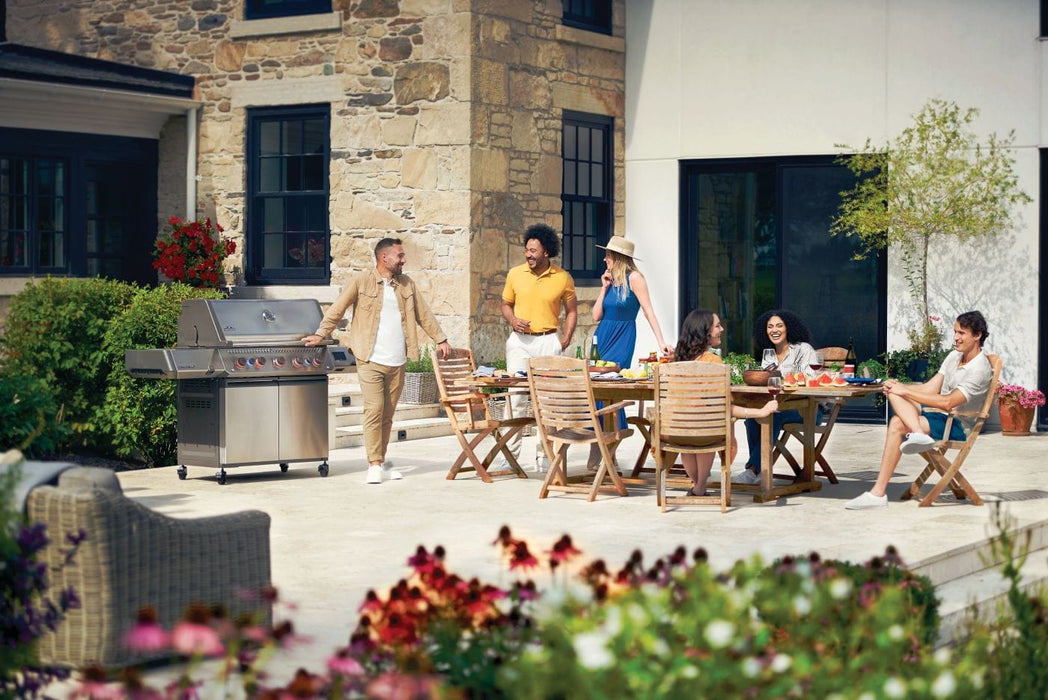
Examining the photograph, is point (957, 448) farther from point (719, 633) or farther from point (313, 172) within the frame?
point (313, 172)

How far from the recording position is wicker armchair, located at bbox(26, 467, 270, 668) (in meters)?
5.19

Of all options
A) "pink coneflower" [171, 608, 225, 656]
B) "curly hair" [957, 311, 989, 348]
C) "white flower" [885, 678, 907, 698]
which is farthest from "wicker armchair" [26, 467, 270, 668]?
"curly hair" [957, 311, 989, 348]

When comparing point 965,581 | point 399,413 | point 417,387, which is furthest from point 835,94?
point 965,581

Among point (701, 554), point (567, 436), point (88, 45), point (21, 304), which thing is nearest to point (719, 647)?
point (701, 554)

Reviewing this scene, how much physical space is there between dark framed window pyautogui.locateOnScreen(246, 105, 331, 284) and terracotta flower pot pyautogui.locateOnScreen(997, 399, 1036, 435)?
6566 millimetres

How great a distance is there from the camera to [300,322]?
1096 centimetres

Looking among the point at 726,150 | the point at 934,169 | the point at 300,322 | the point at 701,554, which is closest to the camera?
the point at 701,554

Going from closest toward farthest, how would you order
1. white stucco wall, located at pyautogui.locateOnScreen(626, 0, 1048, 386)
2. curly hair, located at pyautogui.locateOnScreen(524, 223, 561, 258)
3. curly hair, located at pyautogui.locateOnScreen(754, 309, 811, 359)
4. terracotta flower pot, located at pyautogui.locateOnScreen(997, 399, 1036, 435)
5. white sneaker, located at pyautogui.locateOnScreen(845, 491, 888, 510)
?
1. white sneaker, located at pyautogui.locateOnScreen(845, 491, 888, 510)
2. curly hair, located at pyautogui.locateOnScreen(754, 309, 811, 359)
3. curly hair, located at pyautogui.locateOnScreen(524, 223, 561, 258)
4. terracotta flower pot, located at pyautogui.locateOnScreen(997, 399, 1036, 435)
5. white stucco wall, located at pyautogui.locateOnScreen(626, 0, 1048, 386)

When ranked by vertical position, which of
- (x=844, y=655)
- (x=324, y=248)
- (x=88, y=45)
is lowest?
(x=844, y=655)

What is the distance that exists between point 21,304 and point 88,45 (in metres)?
6.31

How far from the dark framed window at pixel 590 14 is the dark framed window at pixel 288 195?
2.74 metres

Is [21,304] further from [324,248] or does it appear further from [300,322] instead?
[324,248]

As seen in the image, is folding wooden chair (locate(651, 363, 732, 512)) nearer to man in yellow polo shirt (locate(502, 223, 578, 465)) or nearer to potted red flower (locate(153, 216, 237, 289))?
man in yellow polo shirt (locate(502, 223, 578, 465))

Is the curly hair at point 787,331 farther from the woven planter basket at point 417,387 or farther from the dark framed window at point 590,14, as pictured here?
the dark framed window at point 590,14
